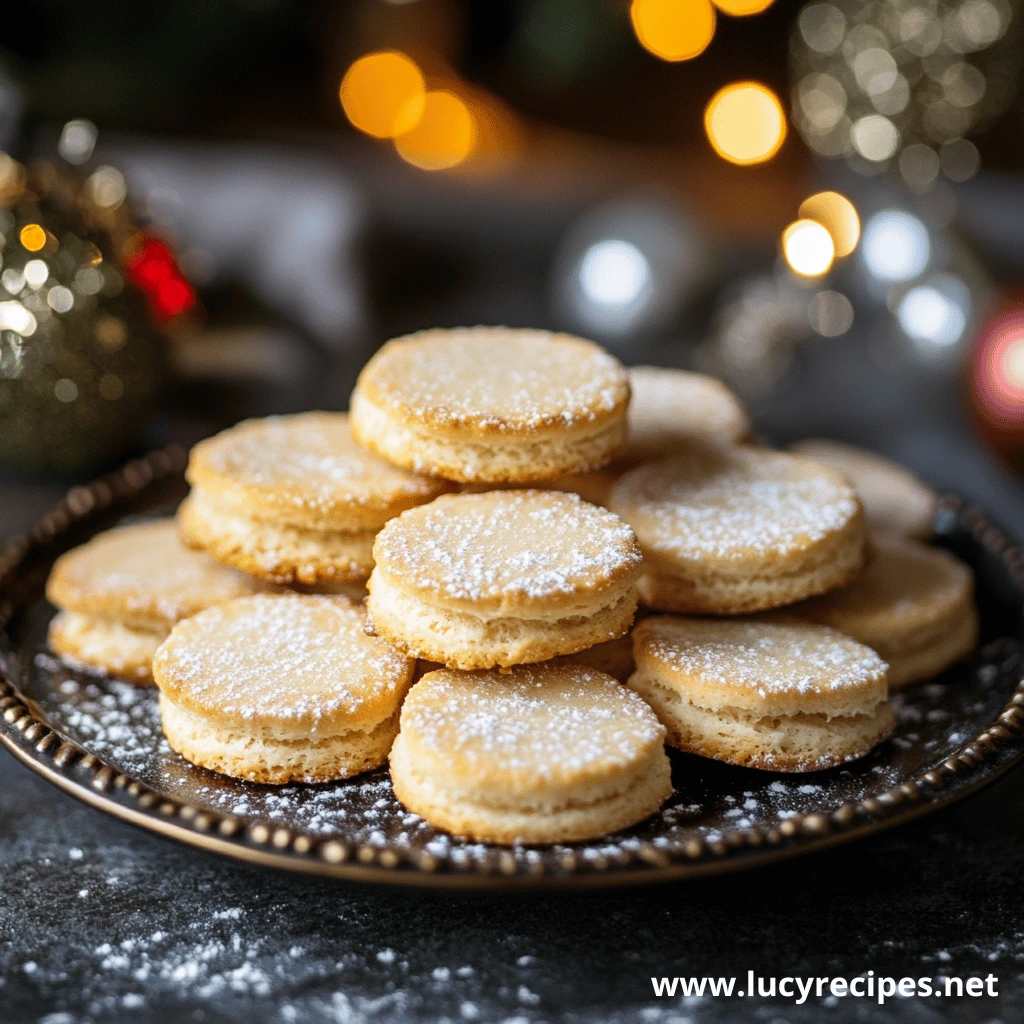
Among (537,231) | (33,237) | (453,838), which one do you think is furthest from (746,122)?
(453,838)

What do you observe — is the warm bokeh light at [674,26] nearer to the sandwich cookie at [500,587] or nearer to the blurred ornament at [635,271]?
the blurred ornament at [635,271]

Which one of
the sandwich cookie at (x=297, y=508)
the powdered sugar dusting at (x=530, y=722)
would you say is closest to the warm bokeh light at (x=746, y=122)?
the sandwich cookie at (x=297, y=508)

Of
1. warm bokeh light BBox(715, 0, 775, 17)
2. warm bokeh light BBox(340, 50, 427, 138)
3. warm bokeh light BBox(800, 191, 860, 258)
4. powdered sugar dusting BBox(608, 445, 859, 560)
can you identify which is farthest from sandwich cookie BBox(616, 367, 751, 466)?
warm bokeh light BBox(340, 50, 427, 138)

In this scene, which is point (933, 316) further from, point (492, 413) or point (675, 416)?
point (492, 413)

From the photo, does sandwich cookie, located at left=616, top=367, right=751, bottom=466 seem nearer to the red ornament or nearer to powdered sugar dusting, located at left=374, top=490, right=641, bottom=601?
powdered sugar dusting, located at left=374, top=490, right=641, bottom=601

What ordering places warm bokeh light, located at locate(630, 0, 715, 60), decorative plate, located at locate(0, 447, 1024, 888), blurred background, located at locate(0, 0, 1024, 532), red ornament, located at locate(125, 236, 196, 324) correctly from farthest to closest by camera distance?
warm bokeh light, located at locate(630, 0, 715, 60)
red ornament, located at locate(125, 236, 196, 324)
blurred background, located at locate(0, 0, 1024, 532)
decorative plate, located at locate(0, 447, 1024, 888)

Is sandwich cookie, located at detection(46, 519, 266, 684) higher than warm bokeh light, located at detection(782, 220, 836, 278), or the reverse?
warm bokeh light, located at detection(782, 220, 836, 278)
